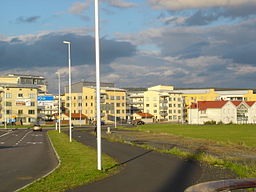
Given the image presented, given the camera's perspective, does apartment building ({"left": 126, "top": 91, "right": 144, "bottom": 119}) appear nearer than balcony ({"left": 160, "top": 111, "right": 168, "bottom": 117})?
No

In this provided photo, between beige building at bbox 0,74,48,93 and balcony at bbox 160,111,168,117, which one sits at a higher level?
beige building at bbox 0,74,48,93

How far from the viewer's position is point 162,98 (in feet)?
496

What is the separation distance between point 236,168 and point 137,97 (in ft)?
477

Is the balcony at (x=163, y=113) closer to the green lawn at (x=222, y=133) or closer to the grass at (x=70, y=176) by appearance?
the green lawn at (x=222, y=133)

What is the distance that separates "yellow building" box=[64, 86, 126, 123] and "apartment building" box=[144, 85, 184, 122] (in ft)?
61.1

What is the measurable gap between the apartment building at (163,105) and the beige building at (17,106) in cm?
5439

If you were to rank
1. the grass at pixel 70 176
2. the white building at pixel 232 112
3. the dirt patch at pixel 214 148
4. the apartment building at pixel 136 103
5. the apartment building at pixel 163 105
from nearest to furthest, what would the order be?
the grass at pixel 70 176 → the dirt patch at pixel 214 148 → the white building at pixel 232 112 → the apartment building at pixel 163 105 → the apartment building at pixel 136 103

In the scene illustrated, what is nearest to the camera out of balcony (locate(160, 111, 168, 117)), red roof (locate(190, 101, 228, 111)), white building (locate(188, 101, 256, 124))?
white building (locate(188, 101, 256, 124))

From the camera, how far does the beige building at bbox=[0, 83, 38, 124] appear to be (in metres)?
111

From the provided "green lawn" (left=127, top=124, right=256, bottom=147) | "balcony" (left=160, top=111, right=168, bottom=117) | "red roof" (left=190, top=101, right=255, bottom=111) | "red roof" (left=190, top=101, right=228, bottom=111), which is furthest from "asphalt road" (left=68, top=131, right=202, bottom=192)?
"balcony" (left=160, top=111, right=168, bottom=117)

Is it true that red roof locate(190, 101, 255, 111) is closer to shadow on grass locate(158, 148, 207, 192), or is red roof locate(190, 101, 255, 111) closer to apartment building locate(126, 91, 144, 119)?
apartment building locate(126, 91, 144, 119)

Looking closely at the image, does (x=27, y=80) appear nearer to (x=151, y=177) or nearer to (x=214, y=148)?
(x=214, y=148)

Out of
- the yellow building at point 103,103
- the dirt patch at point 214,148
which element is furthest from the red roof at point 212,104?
the dirt patch at point 214,148

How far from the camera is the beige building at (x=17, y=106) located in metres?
111
